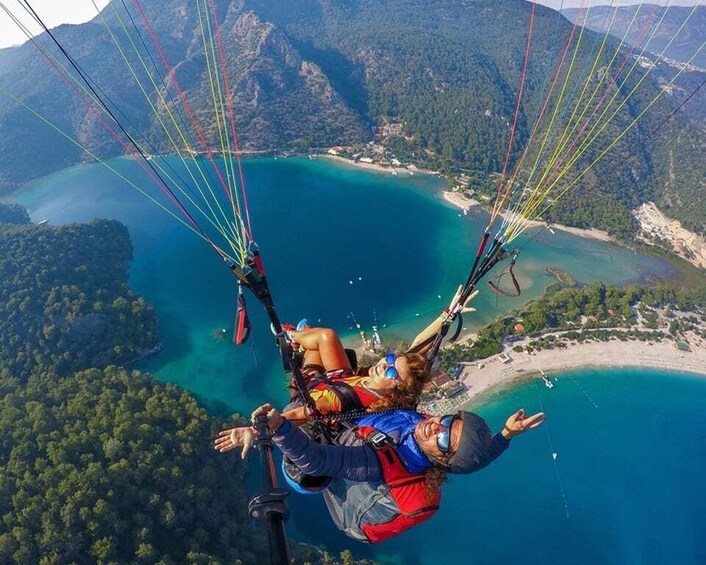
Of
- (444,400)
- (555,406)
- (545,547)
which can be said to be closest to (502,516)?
(545,547)

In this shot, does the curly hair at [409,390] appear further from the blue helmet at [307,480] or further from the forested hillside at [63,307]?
the forested hillside at [63,307]

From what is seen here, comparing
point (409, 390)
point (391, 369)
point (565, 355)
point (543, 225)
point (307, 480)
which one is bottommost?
point (543, 225)

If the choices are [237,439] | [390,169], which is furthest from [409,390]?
[390,169]

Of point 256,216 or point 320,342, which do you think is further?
point 256,216

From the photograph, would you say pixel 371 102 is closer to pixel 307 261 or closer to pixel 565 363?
pixel 307 261

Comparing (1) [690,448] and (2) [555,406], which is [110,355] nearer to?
(2) [555,406]

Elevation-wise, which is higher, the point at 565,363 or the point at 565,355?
the point at 565,363

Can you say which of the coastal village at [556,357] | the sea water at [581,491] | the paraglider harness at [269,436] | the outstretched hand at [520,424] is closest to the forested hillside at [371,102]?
the coastal village at [556,357]
